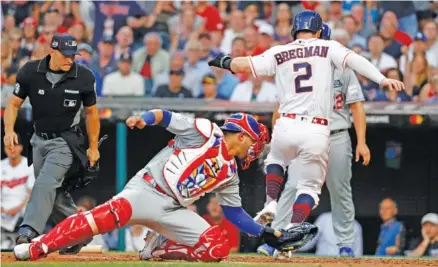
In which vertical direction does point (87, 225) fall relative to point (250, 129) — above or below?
below

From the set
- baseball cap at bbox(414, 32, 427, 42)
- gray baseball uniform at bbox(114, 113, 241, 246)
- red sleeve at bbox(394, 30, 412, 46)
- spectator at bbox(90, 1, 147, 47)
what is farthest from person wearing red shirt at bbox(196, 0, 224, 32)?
gray baseball uniform at bbox(114, 113, 241, 246)

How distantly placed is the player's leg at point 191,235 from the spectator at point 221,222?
3735mm

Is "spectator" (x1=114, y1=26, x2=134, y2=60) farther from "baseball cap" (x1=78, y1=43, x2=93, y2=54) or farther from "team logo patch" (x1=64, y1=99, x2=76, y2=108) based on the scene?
"team logo patch" (x1=64, y1=99, x2=76, y2=108)

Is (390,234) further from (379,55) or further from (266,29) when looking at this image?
(266,29)

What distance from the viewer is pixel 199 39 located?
1302cm

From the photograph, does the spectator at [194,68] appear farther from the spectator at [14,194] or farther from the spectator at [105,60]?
the spectator at [14,194]

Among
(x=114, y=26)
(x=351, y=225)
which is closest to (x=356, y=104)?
(x=351, y=225)

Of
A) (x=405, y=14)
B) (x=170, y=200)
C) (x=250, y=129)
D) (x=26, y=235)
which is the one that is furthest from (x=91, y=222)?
(x=405, y=14)

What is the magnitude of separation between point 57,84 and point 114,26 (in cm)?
520

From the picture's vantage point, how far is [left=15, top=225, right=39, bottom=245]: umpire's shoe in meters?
7.84

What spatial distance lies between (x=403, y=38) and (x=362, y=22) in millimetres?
526

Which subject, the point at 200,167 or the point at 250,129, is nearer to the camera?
the point at 200,167

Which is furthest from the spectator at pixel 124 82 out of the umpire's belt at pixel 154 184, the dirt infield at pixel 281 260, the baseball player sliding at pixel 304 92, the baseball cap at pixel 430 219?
the umpire's belt at pixel 154 184

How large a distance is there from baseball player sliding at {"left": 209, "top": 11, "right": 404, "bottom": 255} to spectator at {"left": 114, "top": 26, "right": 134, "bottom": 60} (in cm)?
508
